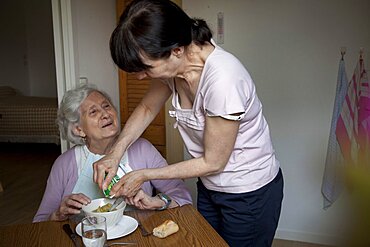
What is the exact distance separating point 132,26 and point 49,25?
6.10 m

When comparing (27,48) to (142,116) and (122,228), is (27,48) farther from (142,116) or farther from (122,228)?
(122,228)

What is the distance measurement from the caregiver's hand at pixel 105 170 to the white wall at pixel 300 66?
4.35 ft

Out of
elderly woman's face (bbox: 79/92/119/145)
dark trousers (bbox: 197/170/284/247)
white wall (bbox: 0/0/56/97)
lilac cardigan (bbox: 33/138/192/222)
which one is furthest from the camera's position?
white wall (bbox: 0/0/56/97)

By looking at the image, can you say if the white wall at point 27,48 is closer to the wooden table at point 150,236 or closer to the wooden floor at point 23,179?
the wooden floor at point 23,179

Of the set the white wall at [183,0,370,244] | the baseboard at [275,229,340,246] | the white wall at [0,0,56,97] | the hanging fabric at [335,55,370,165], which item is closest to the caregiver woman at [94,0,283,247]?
the hanging fabric at [335,55,370,165]

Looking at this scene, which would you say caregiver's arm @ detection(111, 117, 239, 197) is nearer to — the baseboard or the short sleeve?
the short sleeve

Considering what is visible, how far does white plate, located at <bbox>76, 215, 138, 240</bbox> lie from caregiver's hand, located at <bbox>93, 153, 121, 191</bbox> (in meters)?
0.12

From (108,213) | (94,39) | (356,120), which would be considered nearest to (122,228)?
(108,213)

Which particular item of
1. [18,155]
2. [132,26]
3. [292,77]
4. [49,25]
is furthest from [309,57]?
[49,25]

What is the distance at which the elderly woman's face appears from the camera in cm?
163

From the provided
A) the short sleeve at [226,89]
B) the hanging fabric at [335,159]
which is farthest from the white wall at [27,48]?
the short sleeve at [226,89]

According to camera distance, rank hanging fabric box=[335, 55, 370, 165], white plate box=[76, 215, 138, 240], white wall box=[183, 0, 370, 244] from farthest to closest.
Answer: white wall box=[183, 0, 370, 244] → hanging fabric box=[335, 55, 370, 165] → white plate box=[76, 215, 138, 240]

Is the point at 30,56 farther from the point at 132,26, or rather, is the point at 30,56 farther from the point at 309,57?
the point at 132,26

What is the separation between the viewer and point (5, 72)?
6770 mm
